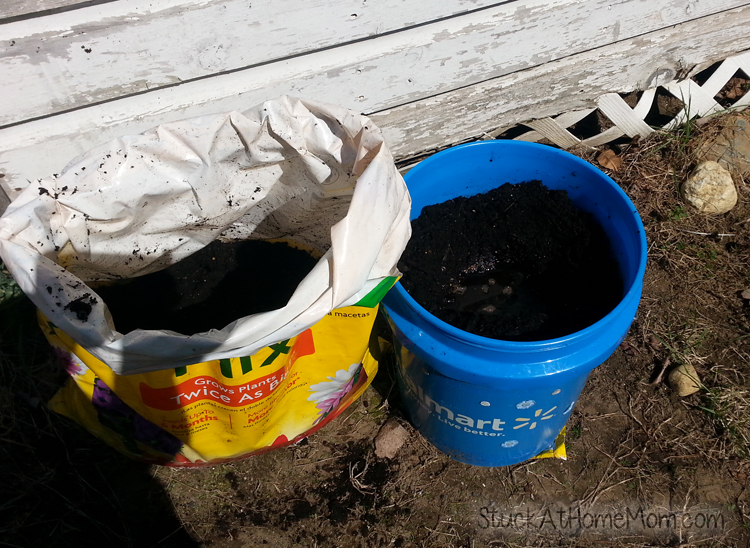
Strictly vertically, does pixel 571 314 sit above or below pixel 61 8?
below

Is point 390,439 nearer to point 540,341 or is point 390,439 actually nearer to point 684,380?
point 540,341

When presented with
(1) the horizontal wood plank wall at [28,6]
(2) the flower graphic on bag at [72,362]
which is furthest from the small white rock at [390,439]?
(1) the horizontal wood plank wall at [28,6]

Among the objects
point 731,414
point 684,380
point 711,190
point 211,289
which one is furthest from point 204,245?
point 711,190

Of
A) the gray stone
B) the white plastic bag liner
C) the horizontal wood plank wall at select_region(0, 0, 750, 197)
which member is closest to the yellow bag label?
the white plastic bag liner

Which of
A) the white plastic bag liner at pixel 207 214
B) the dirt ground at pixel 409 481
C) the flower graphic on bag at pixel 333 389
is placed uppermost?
the white plastic bag liner at pixel 207 214

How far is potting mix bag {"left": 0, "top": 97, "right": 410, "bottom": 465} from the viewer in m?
0.91

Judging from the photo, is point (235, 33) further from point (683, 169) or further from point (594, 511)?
point (683, 169)

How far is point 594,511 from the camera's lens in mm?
1380

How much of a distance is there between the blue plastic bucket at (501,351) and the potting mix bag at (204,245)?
0.15m

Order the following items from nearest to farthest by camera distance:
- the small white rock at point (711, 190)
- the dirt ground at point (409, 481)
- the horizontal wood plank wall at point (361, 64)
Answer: the horizontal wood plank wall at point (361, 64), the dirt ground at point (409, 481), the small white rock at point (711, 190)

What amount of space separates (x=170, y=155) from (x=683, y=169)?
168 centimetres

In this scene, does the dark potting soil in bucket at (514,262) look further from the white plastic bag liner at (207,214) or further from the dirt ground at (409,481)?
the dirt ground at (409,481)

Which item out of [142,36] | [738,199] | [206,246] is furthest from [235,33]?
[738,199]

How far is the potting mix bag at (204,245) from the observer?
91 centimetres
